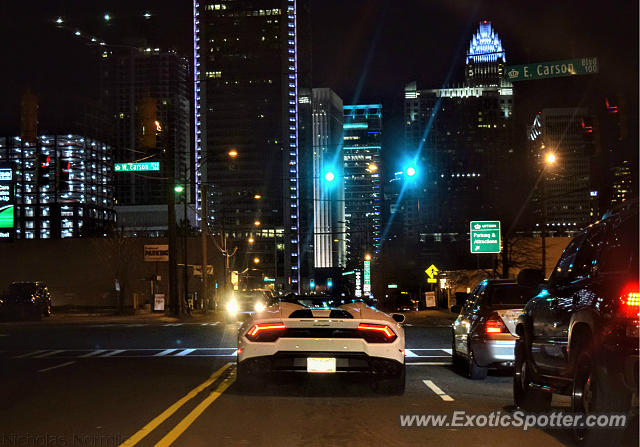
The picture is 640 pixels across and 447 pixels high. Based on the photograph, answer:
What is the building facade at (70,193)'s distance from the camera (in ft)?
517

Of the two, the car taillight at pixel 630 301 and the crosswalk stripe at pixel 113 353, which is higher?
the car taillight at pixel 630 301

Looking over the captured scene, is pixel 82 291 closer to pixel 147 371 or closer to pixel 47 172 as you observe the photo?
pixel 47 172

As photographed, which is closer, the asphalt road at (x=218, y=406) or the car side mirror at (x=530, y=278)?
the asphalt road at (x=218, y=406)

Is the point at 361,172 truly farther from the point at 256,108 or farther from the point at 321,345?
the point at 321,345

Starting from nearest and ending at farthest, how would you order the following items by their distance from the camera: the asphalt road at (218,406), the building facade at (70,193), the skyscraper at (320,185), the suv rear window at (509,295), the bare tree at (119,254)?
the asphalt road at (218,406), the suv rear window at (509,295), the bare tree at (119,254), the skyscraper at (320,185), the building facade at (70,193)

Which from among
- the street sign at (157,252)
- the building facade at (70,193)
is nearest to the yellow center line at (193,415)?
the street sign at (157,252)

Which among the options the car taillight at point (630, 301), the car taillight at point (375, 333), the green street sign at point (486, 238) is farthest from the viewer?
the green street sign at point (486, 238)

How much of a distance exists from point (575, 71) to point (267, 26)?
532 ft

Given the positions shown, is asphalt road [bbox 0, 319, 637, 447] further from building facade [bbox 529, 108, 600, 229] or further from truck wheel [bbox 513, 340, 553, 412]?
building facade [bbox 529, 108, 600, 229]

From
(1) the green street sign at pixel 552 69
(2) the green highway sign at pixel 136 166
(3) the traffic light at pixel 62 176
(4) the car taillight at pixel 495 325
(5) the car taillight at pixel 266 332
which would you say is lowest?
(4) the car taillight at pixel 495 325

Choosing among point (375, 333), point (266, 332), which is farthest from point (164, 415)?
point (375, 333)

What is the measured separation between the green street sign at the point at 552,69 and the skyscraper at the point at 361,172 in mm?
91471

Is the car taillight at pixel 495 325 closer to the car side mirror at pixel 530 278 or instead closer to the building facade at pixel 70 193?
the car side mirror at pixel 530 278

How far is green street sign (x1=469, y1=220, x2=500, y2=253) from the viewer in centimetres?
4344
